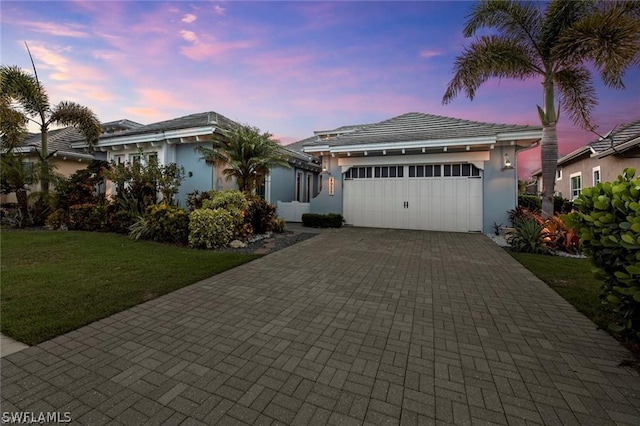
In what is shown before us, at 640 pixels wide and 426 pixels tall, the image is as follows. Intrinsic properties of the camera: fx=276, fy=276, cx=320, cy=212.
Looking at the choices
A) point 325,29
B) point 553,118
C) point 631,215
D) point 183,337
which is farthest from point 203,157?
point 553,118

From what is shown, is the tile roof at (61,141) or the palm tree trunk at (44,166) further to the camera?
the tile roof at (61,141)

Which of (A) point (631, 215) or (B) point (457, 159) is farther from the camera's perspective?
(B) point (457, 159)

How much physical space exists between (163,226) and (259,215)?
3.20 metres

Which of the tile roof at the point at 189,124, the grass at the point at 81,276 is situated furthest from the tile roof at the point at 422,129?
the grass at the point at 81,276

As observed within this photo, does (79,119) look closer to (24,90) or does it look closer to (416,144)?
(24,90)

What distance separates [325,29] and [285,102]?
5130 mm

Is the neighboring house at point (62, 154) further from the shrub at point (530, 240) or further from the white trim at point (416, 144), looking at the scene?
the shrub at point (530, 240)

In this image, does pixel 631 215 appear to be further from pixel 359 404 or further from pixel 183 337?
pixel 183 337

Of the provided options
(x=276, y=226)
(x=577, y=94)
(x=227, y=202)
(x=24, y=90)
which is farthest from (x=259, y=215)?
(x=577, y=94)

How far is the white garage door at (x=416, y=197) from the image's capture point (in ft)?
38.9

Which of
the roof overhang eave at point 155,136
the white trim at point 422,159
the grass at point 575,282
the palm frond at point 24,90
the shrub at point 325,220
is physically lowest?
the grass at point 575,282

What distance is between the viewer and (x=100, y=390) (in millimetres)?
2316

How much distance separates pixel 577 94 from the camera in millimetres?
9961

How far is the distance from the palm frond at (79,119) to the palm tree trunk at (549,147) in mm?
18780
